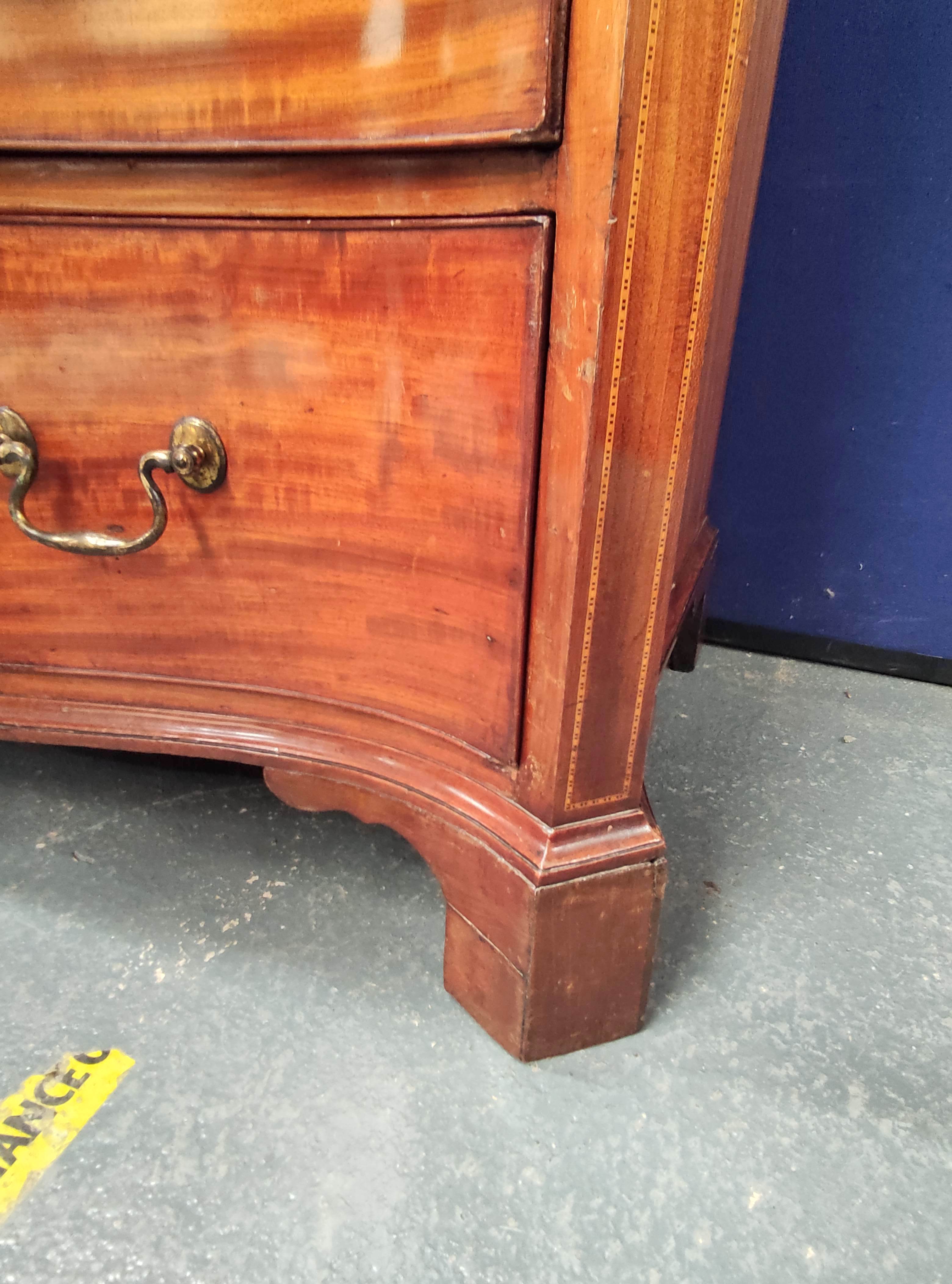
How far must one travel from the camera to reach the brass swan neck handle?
574mm

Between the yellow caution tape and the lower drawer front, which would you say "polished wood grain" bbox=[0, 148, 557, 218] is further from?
the yellow caution tape

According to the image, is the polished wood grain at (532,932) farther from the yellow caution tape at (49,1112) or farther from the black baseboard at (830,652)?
the black baseboard at (830,652)

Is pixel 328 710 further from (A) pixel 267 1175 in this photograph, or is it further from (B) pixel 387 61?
(B) pixel 387 61

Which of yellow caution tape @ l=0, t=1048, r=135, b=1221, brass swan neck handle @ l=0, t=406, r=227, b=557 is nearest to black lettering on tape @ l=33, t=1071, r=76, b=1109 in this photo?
yellow caution tape @ l=0, t=1048, r=135, b=1221

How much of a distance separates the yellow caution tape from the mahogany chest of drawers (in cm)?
25

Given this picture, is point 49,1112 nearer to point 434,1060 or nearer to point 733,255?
point 434,1060

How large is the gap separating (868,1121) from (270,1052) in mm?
452

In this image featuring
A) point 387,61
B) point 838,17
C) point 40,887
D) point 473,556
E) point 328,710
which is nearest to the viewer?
point 387,61

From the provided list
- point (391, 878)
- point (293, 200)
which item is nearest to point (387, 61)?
point (293, 200)

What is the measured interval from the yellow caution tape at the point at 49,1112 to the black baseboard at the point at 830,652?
39.5 inches

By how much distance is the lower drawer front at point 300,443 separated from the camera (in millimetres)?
505

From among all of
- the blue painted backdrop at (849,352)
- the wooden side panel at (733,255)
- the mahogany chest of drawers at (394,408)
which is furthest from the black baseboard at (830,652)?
the mahogany chest of drawers at (394,408)

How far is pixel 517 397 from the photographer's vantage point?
50cm

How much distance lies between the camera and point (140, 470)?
57 cm
